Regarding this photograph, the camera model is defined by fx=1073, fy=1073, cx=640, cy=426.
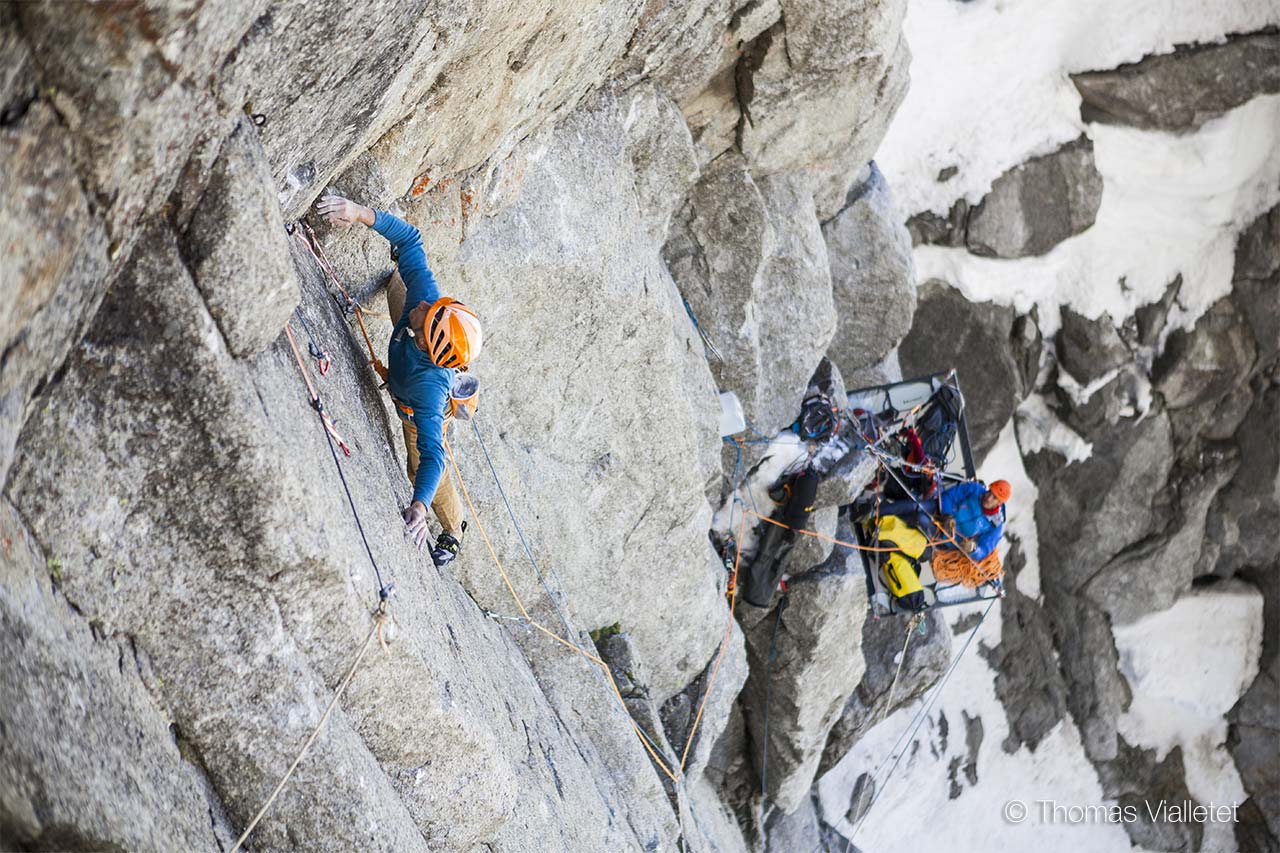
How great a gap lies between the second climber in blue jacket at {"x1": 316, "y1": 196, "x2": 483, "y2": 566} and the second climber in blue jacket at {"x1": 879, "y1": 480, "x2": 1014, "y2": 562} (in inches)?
308

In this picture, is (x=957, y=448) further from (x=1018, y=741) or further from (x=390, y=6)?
(x=390, y=6)

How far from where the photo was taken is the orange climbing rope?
12.6 m

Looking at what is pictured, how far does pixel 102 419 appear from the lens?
12.5ft

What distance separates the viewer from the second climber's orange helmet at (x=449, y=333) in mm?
5613

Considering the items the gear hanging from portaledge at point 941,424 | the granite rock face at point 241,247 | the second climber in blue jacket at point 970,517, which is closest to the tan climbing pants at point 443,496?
the granite rock face at point 241,247

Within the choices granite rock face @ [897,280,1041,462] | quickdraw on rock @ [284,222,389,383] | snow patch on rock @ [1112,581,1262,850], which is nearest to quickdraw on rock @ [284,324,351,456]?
quickdraw on rock @ [284,222,389,383]

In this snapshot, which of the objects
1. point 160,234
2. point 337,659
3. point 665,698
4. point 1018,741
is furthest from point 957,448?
point 160,234

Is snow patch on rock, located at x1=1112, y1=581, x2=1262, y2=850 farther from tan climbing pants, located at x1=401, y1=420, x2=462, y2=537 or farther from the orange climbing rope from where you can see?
tan climbing pants, located at x1=401, y1=420, x2=462, y2=537

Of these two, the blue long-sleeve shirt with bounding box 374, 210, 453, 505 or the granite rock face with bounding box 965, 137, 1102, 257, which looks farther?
the granite rock face with bounding box 965, 137, 1102, 257

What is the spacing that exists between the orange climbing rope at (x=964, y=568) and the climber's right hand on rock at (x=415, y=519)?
27.8 ft

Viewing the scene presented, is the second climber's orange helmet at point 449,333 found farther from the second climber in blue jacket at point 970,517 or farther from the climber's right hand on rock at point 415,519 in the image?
the second climber in blue jacket at point 970,517

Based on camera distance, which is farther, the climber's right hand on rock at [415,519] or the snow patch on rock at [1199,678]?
the snow patch on rock at [1199,678]

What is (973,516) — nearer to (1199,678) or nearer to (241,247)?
(1199,678)

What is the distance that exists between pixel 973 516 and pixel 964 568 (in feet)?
2.65
